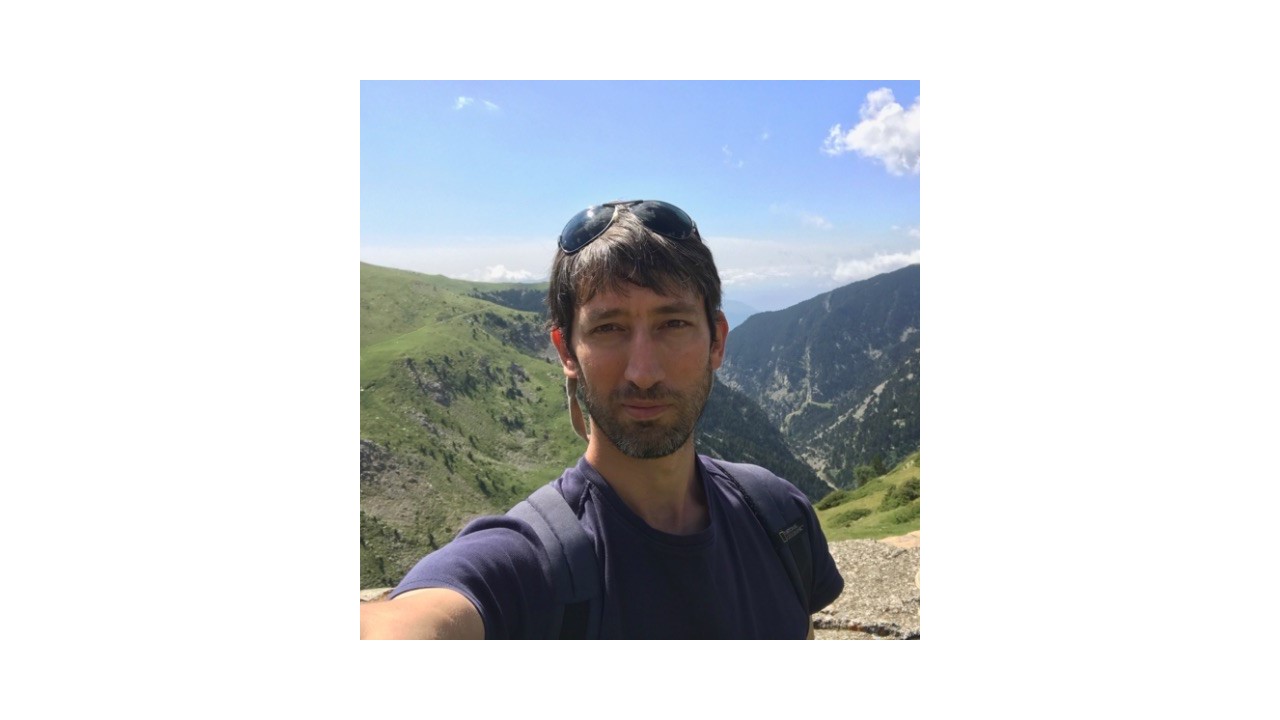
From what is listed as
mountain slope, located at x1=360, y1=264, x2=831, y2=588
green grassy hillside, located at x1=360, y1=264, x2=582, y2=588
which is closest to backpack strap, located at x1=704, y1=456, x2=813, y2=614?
mountain slope, located at x1=360, y1=264, x2=831, y2=588

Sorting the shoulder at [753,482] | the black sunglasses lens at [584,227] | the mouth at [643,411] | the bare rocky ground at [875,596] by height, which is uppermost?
the black sunglasses lens at [584,227]

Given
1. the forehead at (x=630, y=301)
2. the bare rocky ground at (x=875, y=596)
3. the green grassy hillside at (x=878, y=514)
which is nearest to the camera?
the forehead at (x=630, y=301)

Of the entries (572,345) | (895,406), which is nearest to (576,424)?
(572,345)

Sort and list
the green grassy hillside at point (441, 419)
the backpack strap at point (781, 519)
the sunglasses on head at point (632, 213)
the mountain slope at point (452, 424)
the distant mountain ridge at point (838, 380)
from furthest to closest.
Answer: the distant mountain ridge at point (838, 380), the green grassy hillside at point (441, 419), the mountain slope at point (452, 424), the backpack strap at point (781, 519), the sunglasses on head at point (632, 213)

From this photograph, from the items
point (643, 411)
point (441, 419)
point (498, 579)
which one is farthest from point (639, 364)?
point (441, 419)

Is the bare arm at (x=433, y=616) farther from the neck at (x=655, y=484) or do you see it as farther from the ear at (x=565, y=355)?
the ear at (x=565, y=355)

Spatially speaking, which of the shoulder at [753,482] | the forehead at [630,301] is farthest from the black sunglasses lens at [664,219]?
the shoulder at [753,482]
